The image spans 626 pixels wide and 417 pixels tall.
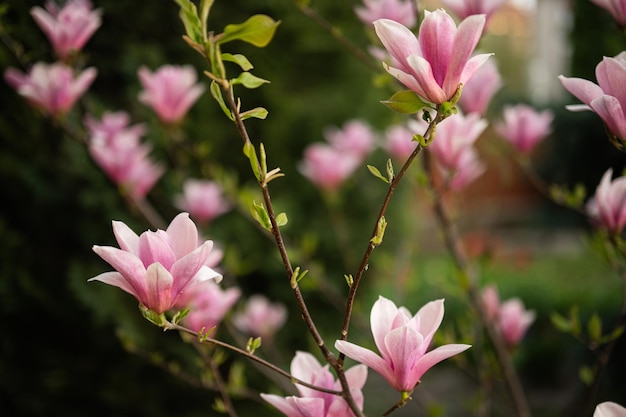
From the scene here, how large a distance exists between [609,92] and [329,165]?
924 millimetres

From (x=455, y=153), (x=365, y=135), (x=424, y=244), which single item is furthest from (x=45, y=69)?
(x=424, y=244)

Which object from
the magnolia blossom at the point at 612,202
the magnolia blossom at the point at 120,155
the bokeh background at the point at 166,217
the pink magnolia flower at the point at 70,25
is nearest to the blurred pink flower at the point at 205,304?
the bokeh background at the point at 166,217

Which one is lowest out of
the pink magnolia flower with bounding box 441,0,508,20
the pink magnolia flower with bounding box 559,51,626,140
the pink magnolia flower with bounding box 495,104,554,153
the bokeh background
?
the bokeh background

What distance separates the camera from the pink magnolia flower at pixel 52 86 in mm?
908

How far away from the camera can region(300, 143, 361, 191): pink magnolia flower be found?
1429 millimetres

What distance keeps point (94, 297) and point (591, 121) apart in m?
4.06

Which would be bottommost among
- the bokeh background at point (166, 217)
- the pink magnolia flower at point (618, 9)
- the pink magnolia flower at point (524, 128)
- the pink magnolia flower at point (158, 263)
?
the bokeh background at point (166, 217)

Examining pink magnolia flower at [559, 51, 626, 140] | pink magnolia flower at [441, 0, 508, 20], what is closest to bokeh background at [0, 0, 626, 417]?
pink magnolia flower at [441, 0, 508, 20]

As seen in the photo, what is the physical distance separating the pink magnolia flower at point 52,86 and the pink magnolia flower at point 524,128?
72 centimetres

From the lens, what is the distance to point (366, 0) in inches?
36.4

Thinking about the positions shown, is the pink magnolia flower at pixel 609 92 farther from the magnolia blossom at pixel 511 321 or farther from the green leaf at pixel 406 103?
the magnolia blossom at pixel 511 321

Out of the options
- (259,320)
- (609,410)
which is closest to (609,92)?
(609,410)

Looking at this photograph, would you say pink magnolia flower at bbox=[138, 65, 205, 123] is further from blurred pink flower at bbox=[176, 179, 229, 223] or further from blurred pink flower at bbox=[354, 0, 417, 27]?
blurred pink flower at bbox=[354, 0, 417, 27]

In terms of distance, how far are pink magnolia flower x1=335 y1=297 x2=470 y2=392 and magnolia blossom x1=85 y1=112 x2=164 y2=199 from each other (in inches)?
25.1
